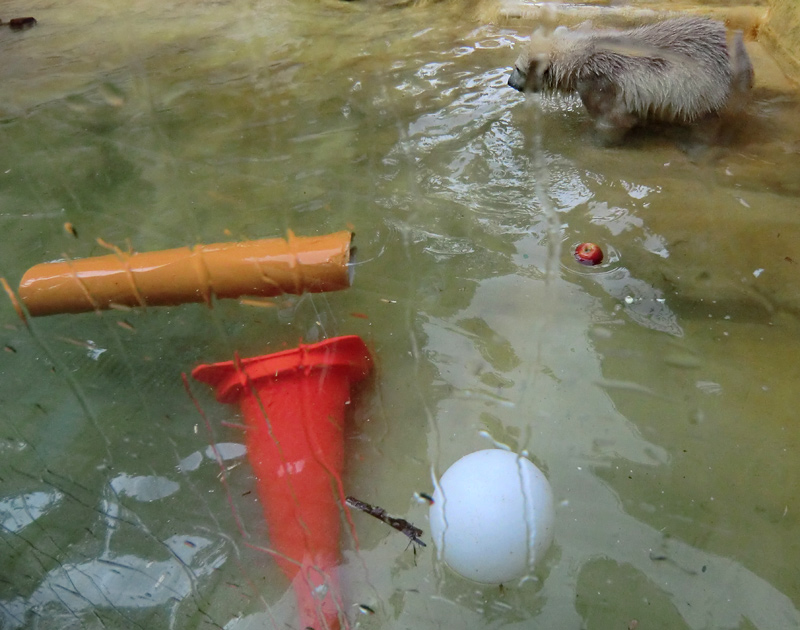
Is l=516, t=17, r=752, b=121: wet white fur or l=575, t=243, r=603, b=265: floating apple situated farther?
l=516, t=17, r=752, b=121: wet white fur

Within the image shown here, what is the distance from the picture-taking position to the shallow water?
5.99 feet

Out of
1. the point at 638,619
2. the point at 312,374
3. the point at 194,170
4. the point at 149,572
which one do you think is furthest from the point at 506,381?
the point at 194,170

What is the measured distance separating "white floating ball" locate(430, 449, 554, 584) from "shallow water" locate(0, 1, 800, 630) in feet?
0.46

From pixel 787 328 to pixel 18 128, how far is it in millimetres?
4795

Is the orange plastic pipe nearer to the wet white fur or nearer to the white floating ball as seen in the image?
the white floating ball

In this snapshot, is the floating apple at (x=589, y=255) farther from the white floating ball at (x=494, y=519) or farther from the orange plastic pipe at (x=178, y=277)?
the white floating ball at (x=494, y=519)

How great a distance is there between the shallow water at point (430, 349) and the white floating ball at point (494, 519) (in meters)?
0.14

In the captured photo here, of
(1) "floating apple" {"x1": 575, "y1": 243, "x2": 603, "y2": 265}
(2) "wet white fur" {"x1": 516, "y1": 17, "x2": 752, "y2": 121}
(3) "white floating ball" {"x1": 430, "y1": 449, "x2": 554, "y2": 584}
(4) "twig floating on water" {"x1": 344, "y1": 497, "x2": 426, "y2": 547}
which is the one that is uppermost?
(2) "wet white fur" {"x1": 516, "y1": 17, "x2": 752, "y2": 121}

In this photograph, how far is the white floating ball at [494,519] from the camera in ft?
5.37

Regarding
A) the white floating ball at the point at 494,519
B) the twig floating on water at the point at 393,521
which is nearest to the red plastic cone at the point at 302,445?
the twig floating on water at the point at 393,521

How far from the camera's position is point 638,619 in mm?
1719

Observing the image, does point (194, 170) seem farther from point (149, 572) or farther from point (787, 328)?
point (787, 328)

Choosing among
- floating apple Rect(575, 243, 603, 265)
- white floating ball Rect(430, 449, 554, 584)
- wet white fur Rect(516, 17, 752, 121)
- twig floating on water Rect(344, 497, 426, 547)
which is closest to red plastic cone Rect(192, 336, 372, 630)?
twig floating on water Rect(344, 497, 426, 547)

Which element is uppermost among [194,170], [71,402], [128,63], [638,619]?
[128,63]
